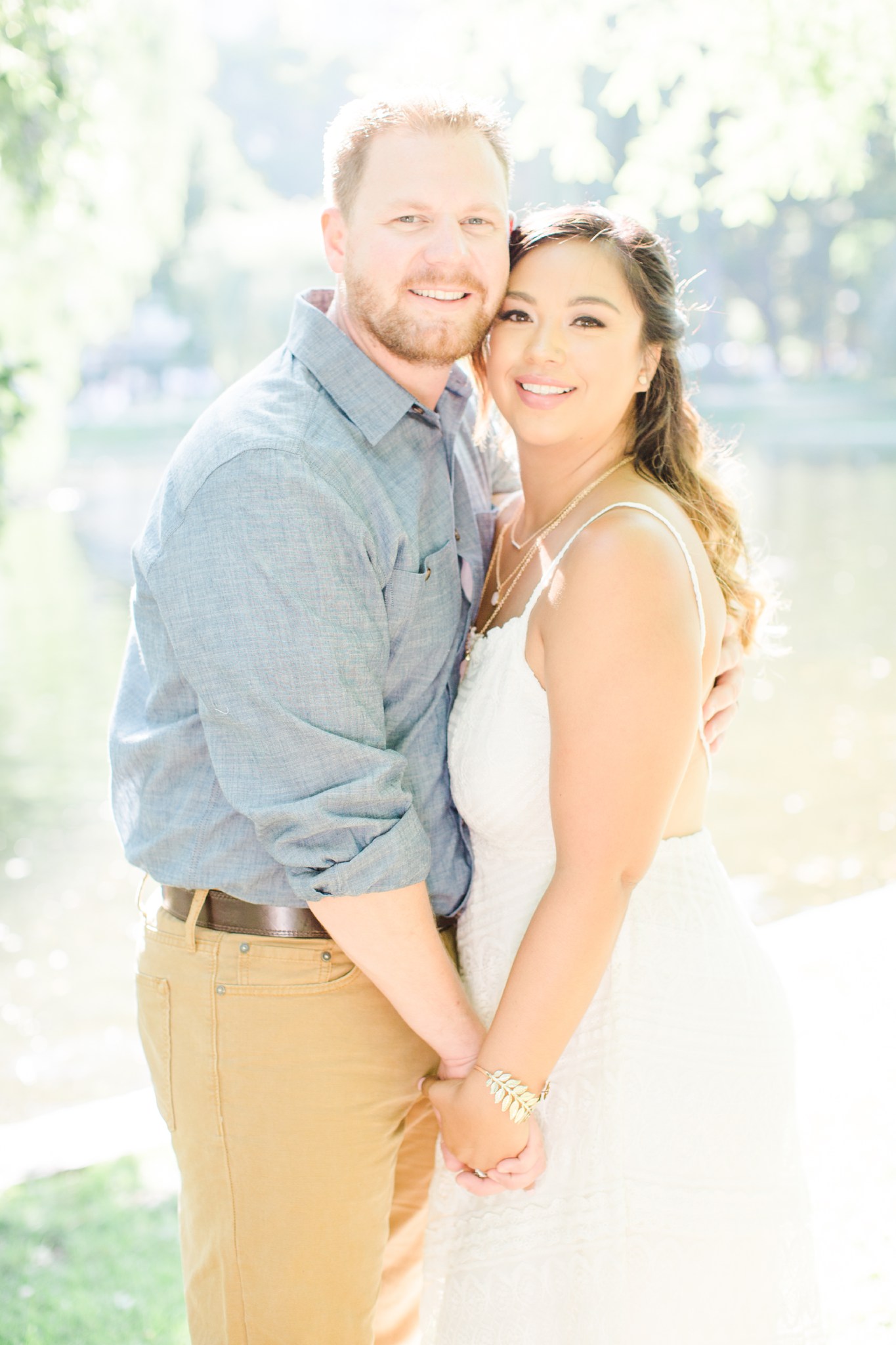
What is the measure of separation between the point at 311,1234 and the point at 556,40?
526cm

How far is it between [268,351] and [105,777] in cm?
1916

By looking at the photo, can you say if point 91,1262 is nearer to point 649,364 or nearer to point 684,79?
point 649,364

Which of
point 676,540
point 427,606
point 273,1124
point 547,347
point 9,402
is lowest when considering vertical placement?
point 9,402

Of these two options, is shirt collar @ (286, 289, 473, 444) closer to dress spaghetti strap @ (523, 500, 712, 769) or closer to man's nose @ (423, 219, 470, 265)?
man's nose @ (423, 219, 470, 265)

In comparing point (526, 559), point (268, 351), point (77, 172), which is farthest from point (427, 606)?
point (268, 351)

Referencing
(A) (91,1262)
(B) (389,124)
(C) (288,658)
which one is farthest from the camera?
(A) (91,1262)

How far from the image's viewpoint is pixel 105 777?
9.28m

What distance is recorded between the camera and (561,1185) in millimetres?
2271

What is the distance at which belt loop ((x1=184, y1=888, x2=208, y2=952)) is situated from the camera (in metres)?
2.26

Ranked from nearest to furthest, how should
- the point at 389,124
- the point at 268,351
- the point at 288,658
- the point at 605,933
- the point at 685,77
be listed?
the point at 288,658 < the point at 605,933 < the point at 389,124 < the point at 685,77 < the point at 268,351

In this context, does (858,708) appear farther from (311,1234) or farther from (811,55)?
(311,1234)

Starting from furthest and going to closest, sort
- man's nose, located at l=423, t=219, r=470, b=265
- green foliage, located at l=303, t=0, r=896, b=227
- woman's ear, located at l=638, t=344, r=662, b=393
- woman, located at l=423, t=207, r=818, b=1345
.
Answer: green foliage, located at l=303, t=0, r=896, b=227 < woman's ear, located at l=638, t=344, r=662, b=393 < man's nose, located at l=423, t=219, r=470, b=265 < woman, located at l=423, t=207, r=818, b=1345

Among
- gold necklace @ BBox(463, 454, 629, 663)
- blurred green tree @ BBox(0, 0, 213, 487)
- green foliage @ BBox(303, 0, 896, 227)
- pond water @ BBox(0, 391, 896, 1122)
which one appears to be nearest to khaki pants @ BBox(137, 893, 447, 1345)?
gold necklace @ BBox(463, 454, 629, 663)

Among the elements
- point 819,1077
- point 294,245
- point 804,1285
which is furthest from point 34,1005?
point 294,245
